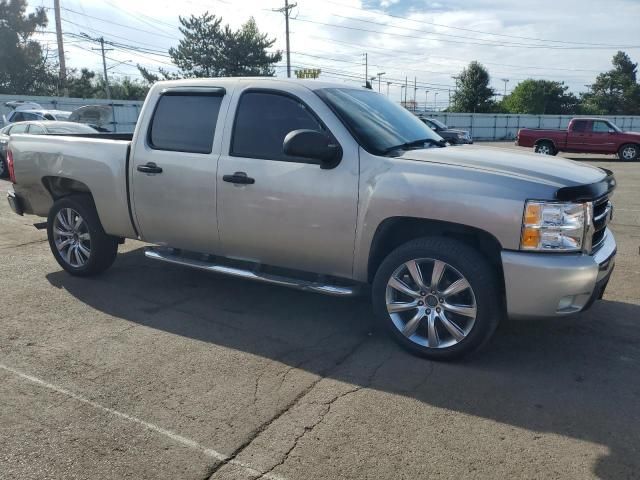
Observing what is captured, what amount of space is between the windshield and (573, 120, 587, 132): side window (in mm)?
21334

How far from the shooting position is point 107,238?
5875 millimetres

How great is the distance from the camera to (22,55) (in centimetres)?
4953

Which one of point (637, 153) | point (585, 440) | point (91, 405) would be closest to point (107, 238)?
point (91, 405)

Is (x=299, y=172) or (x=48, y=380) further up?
(x=299, y=172)

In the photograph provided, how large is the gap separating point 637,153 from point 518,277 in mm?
23194

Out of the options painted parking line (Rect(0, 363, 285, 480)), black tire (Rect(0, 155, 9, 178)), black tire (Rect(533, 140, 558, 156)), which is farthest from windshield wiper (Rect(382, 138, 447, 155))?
black tire (Rect(533, 140, 558, 156))

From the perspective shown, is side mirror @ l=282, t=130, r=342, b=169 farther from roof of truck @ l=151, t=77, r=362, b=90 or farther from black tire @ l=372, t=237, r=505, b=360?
black tire @ l=372, t=237, r=505, b=360

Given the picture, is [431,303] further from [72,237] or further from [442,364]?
[72,237]

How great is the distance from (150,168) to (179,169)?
337mm

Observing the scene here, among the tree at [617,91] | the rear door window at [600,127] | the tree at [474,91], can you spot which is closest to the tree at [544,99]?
the tree at [617,91]

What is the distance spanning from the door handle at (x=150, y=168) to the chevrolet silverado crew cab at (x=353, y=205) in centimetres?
1

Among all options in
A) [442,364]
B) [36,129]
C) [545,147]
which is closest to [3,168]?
[36,129]

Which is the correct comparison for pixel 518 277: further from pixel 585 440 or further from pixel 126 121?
pixel 126 121

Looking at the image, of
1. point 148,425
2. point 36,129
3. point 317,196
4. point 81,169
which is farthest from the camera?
point 36,129
